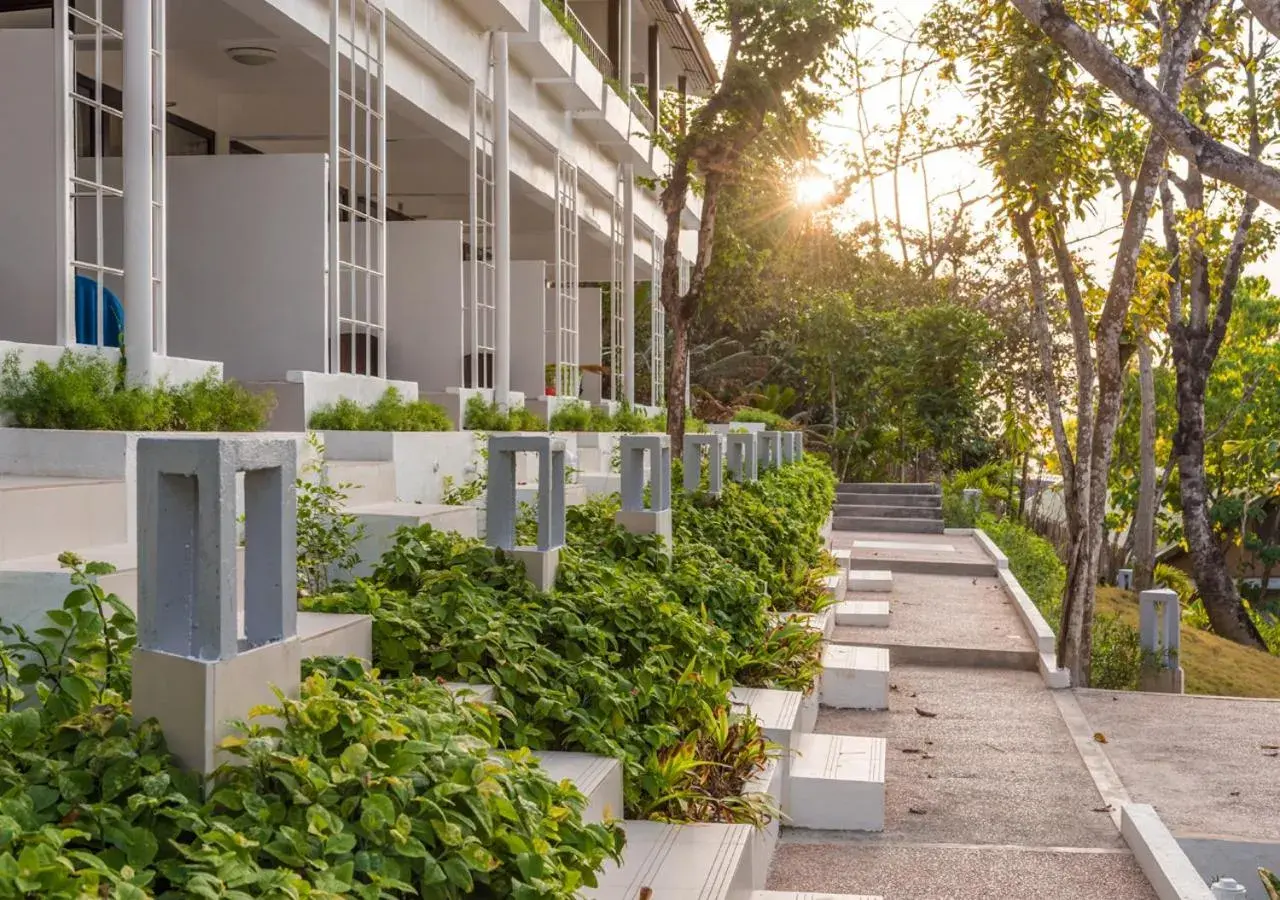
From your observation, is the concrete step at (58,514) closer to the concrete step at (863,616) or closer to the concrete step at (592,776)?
the concrete step at (592,776)

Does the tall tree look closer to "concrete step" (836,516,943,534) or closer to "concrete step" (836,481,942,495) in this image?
"concrete step" (836,516,943,534)

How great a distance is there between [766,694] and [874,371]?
2222 cm

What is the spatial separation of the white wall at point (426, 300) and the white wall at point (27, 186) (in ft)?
18.6

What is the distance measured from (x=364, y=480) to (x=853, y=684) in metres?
3.48

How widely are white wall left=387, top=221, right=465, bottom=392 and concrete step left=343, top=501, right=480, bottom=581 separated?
6.49 m

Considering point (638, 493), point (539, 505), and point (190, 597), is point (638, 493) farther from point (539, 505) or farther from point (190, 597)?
point (190, 597)

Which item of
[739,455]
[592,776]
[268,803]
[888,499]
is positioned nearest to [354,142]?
[739,455]

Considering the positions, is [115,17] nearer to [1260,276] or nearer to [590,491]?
[590,491]

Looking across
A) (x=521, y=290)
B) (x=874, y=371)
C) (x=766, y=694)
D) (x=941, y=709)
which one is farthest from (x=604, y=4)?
(x=766, y=694)

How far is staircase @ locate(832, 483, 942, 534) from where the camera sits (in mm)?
23297

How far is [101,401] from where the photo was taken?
19.1ft

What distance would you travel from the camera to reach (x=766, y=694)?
21.0 feet

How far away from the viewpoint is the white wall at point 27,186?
265 inches

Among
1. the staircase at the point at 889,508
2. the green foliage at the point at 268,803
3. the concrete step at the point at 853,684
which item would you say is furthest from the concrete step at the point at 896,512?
the green foliage at the point at 268,803
